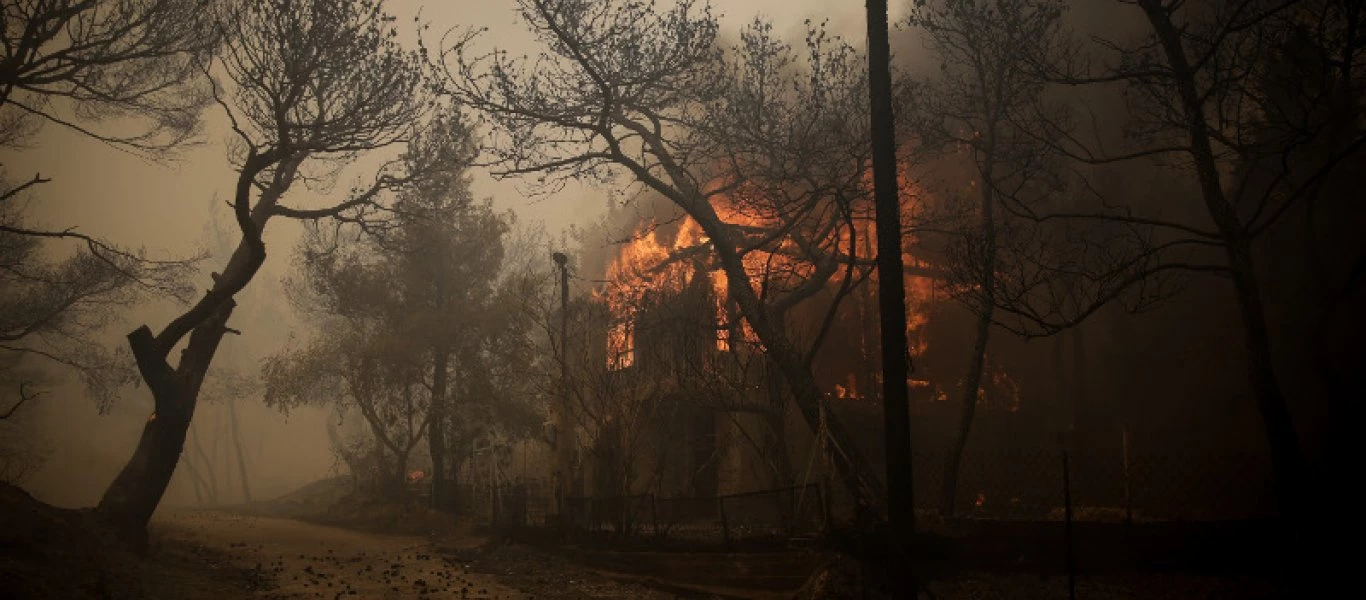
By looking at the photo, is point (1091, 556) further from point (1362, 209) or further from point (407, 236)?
point (407, 236)

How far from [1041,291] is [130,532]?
1083 inches

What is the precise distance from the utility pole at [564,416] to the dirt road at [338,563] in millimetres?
2826

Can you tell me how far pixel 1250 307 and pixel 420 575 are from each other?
46.4 feet

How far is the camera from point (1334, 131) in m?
15.0

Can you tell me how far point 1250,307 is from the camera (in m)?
8.88

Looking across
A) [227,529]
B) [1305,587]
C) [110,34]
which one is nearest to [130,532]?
[110,34]

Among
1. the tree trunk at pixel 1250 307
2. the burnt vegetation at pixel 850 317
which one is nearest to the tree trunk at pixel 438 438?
the burnt vegetation at pixel 850 317

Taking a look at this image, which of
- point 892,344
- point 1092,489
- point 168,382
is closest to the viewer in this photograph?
point 892,344

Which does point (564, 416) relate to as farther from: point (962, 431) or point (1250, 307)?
point (1250, 307)

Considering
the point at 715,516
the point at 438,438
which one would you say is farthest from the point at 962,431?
the point at 438,438

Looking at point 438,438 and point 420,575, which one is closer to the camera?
point 420,575

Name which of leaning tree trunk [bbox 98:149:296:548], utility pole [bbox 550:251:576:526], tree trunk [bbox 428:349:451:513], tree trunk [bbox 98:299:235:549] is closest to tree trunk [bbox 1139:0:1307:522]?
utility pole [bbox 550:251:576:526]

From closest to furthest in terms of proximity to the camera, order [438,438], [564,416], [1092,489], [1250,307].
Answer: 1. [1250,307]
2. [1092,489]
3. [564,416]
4. [438,438]

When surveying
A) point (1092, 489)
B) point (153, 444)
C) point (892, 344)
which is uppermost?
point (892, 344)
